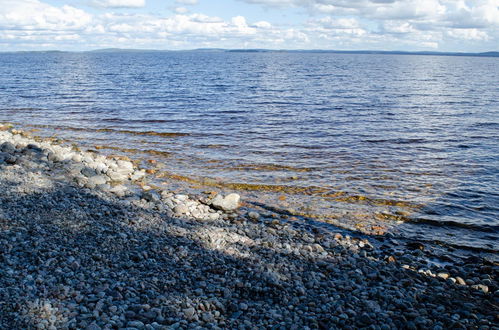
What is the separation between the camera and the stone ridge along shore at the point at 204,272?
6082 millimetres

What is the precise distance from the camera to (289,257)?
8.36m

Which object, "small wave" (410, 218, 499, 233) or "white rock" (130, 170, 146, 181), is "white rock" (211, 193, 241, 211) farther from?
"small wave" (410, 218, 499, 233)

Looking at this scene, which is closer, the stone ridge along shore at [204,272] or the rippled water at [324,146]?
the stone ridge along shore at [204,272]

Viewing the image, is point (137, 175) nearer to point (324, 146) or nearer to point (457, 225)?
point (324, 146)

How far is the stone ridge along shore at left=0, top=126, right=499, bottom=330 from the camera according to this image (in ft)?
20.0

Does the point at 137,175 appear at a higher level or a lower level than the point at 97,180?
lower

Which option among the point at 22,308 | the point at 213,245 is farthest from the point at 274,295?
the point at 22,308

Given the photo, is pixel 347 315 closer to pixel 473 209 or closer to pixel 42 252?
pixel 42 252

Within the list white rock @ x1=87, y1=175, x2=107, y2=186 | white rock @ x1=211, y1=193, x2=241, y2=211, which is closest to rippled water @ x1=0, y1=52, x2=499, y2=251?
white rock @ x1=211, y1=193, x2=241, y2=211

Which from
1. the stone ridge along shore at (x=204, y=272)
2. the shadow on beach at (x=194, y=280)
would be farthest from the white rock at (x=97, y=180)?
the shadow on beach at (x=194, y=280)

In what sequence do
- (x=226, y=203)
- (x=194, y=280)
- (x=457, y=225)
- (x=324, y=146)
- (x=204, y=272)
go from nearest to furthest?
1. (x=194, y=280)
2. (x=204, y=272)
3. (x=457, y=225)
4. (x=226, y=203)
5. (x=324, y=146)

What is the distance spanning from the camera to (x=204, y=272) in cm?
744

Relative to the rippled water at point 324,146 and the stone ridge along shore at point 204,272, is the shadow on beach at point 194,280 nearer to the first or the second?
the stone ridge along shore at point 204,272

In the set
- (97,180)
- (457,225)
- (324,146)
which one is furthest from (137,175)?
(457,225)
